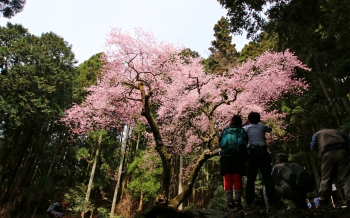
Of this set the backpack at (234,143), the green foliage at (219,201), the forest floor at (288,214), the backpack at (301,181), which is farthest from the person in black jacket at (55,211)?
the green foliage at (219,201)

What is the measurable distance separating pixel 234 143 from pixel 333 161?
4.41 ft

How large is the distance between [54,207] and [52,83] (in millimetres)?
12461

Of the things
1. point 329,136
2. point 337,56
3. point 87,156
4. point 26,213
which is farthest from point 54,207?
point 26,213

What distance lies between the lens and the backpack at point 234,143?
331 cm

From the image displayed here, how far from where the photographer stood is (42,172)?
18344mm

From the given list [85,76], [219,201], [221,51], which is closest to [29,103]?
[85,76]

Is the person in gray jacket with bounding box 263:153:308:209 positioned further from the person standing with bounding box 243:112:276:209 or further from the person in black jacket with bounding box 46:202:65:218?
the person in black jacket with bounding box 46:202:65:218

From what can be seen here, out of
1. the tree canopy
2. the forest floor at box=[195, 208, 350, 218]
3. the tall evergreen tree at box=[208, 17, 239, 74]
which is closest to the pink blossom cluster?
the tree canopy

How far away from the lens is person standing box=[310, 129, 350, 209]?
10.2ft

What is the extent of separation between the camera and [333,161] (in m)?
3.16

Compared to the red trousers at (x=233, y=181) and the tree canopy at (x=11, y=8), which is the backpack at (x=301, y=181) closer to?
the red trousers at (x=233, y=181)

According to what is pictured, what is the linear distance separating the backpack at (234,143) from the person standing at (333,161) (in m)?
1.11

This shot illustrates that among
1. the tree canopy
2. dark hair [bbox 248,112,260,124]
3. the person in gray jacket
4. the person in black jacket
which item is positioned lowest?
the person in black jacket

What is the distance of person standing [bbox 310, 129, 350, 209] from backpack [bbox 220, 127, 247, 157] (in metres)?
1.11
